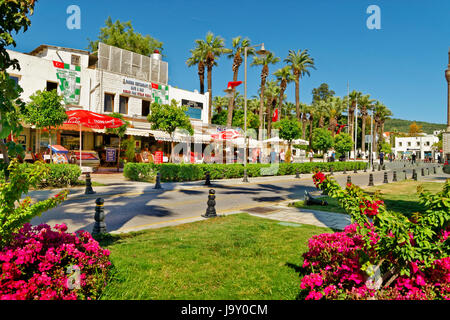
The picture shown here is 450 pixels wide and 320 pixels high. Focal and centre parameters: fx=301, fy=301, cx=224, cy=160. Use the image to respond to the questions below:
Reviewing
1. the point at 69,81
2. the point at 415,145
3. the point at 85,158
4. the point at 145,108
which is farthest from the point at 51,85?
the point at 415,145

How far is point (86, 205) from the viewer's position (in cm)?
1013

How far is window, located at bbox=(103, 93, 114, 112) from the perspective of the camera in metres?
26.5

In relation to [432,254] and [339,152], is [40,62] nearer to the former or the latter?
[432,254]

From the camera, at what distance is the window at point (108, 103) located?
87.1 feet

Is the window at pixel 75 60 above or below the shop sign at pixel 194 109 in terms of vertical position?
above

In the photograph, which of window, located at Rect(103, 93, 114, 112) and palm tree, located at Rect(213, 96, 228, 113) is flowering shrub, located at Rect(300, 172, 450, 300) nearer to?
window, located at Rect(103, 93, 114, 112)

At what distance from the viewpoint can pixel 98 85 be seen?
25.5 meters

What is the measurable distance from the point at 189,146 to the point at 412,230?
28.1m

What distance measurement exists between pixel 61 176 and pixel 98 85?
13735mm

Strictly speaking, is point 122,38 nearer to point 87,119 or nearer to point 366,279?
point 87,119

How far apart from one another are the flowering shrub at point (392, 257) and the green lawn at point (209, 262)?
0.86m

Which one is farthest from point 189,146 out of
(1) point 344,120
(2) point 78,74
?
(1) point 344,120

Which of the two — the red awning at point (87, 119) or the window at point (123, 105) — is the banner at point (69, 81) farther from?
the red awning at point (87, 119)

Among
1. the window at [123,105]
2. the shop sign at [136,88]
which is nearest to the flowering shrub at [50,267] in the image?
the window at [123,105]
